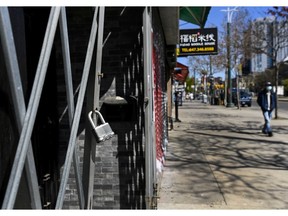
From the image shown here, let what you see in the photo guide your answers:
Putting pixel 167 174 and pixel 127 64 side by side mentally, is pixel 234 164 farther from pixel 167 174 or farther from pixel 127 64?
pixel 127 64

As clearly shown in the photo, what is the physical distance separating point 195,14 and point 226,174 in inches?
187

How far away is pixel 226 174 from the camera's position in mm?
6906

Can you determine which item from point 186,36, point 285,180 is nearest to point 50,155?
point 285,180

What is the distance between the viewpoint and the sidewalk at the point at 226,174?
5348mm

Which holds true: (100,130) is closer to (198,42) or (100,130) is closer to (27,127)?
(27,127)

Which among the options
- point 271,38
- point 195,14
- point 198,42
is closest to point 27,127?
point 195,14

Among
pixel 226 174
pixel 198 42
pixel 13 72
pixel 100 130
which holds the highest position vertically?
pixel 198 42

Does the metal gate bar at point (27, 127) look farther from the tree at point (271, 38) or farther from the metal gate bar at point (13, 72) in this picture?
the tree at point (271, 38)

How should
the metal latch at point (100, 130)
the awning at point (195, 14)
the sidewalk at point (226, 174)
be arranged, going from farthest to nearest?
the awning at point (195, 14) → the sidewalk at point (226, 174) → the metal latch at point (100, 130)

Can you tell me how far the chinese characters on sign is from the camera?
15.2 m

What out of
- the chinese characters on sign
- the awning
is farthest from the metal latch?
the chinese characters on sign

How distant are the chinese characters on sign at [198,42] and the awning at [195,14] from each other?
3739 mm

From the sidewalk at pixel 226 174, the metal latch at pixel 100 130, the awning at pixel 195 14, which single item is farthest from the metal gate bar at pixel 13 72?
the awning at pixel 195 14

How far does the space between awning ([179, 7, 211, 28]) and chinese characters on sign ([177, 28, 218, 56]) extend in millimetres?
3739
